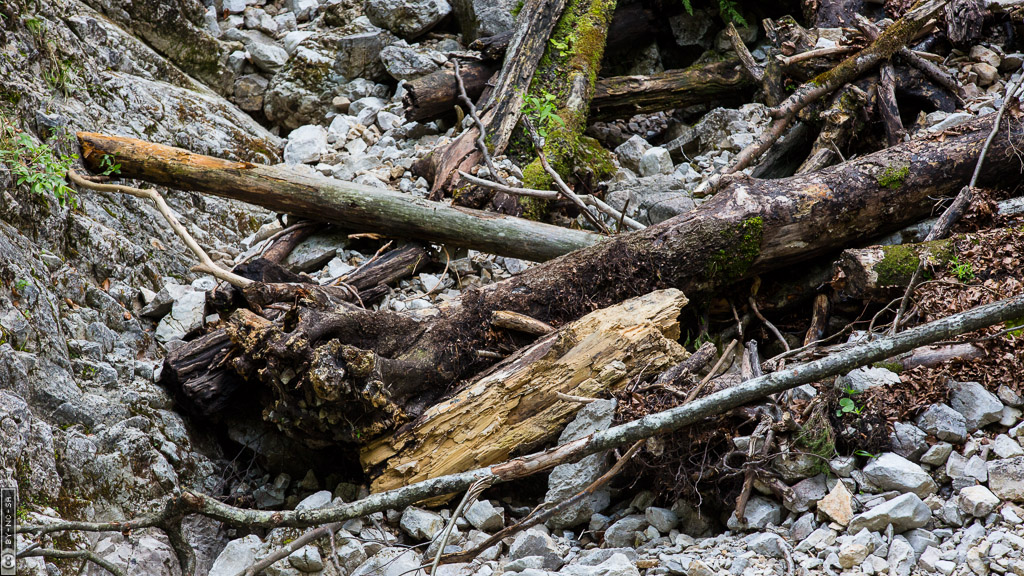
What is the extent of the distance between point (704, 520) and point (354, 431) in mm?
1838

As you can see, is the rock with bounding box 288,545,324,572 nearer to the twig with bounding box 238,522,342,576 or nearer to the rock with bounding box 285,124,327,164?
the twig with bounding box 238,522,342,576

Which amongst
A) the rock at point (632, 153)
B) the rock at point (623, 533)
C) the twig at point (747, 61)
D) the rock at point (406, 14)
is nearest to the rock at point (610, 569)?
the rock at point (623, 533)

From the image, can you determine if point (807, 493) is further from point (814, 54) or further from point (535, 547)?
point (814, 54)

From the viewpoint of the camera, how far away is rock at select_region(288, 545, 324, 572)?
316 centimetres

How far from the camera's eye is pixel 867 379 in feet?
11.5

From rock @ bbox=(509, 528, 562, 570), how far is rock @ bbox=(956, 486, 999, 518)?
68.5 inches

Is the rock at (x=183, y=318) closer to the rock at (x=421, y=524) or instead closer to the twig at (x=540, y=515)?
the rock at (x=421, y=524)

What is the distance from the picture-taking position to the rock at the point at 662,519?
3334 millimetres

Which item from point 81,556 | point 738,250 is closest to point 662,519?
point 738,250

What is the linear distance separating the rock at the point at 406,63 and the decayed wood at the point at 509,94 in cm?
116

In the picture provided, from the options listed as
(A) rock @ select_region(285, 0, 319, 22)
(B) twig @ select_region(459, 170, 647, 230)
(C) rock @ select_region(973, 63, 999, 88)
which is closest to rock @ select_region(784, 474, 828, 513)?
(B) twig @ select_region(459, 170, 647, 230)

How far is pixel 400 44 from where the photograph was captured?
7648 mm

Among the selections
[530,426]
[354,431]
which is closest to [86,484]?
[354,431]

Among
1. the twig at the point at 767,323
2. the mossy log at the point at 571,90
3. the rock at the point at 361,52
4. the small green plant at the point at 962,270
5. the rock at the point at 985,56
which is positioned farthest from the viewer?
the rock at the point at 361,52
